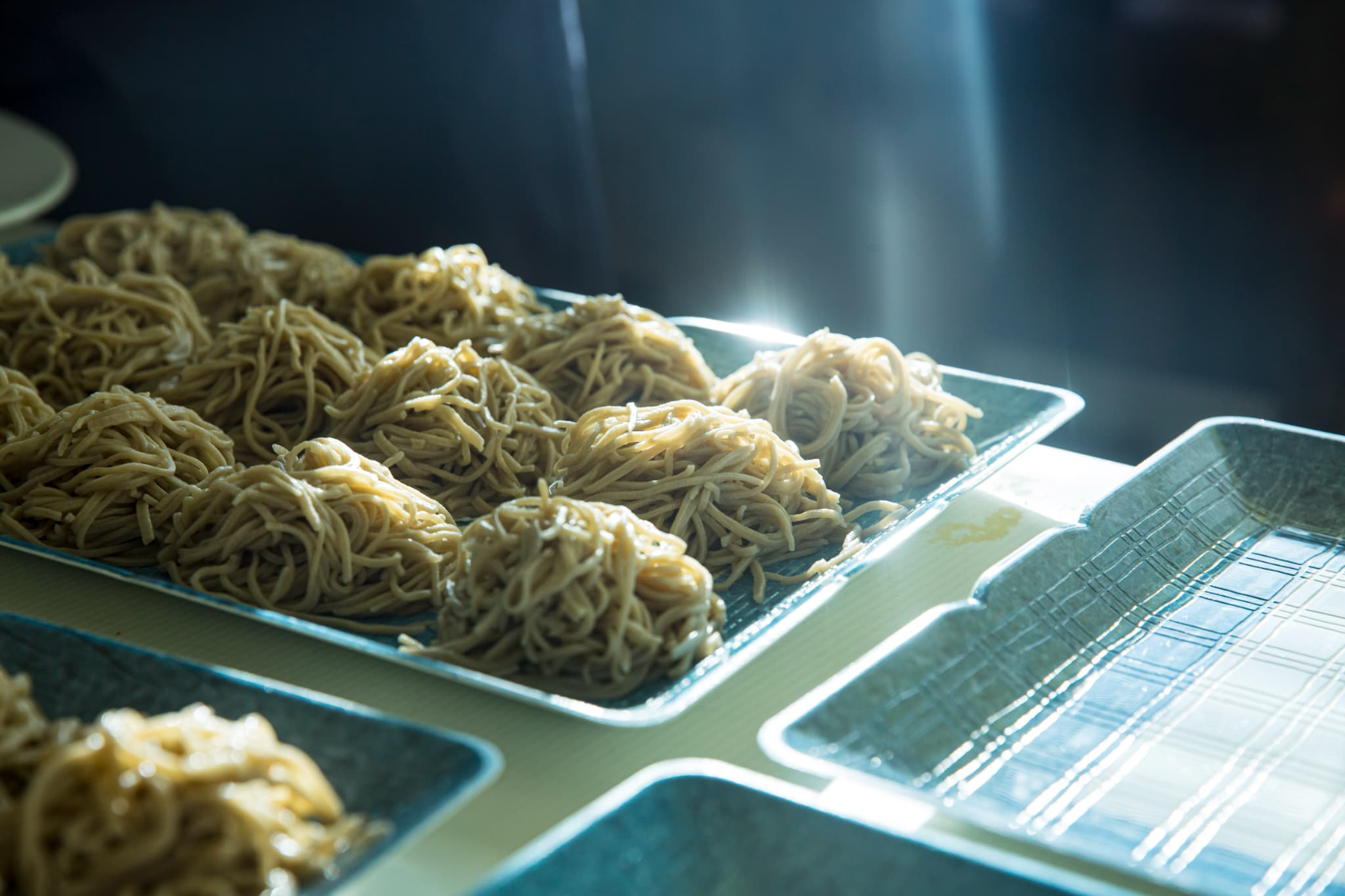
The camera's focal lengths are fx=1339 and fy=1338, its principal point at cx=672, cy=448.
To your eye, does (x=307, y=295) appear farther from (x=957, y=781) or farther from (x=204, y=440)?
(x=957, y=781)

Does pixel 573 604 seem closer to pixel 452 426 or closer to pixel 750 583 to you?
pixel 750 583

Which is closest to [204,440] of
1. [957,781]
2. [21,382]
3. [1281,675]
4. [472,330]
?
[21,382]

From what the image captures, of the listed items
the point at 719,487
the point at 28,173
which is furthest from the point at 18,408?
the point at 28,173

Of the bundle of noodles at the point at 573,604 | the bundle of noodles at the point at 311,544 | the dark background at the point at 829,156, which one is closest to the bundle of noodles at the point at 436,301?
the bundle of noodles at the point at 311,544

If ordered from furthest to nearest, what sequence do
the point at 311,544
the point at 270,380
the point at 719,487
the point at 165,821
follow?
the point at 270,380 → the point at 719,487 → the point at 311,544 → the point at 165,821

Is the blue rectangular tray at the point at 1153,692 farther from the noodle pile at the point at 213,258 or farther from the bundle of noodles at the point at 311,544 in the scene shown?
the noodle pile at the point at 213,258

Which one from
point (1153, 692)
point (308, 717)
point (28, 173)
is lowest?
point (1153, 692)
